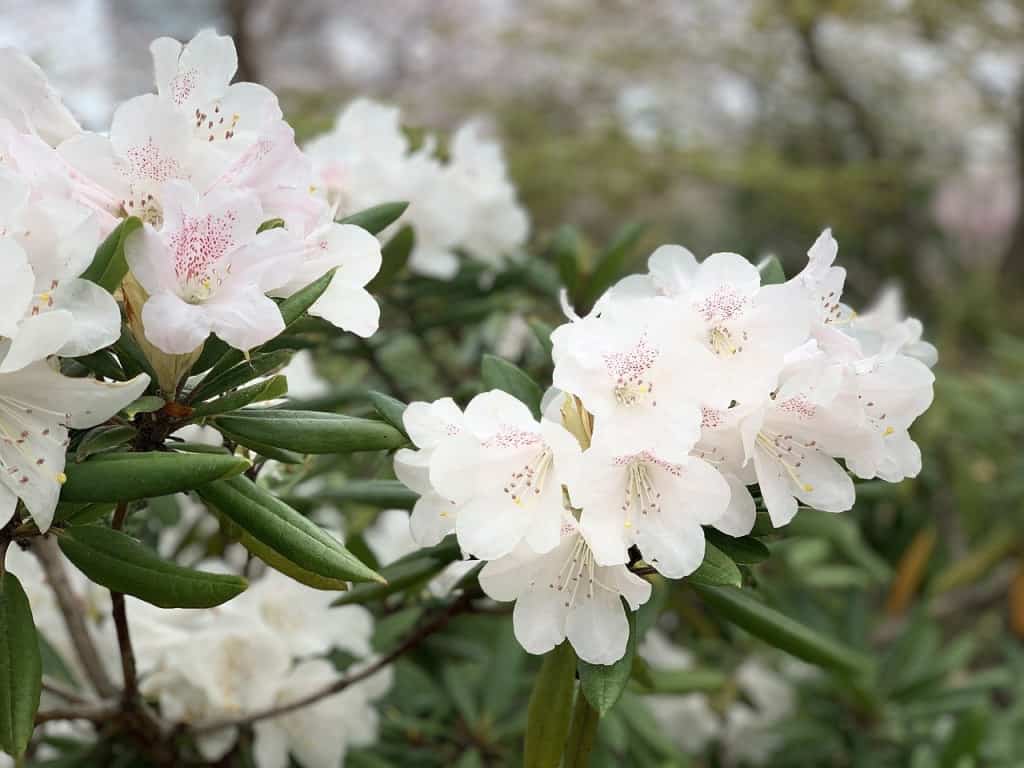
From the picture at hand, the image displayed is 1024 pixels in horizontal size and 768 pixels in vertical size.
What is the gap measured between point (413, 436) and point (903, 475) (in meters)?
0.38

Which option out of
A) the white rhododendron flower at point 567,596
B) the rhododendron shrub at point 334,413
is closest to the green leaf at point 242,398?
the rhododendron shrub at point 334,413

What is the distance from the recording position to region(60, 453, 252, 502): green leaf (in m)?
0.63

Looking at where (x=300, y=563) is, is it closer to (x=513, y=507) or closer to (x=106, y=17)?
(x=513, y=507)

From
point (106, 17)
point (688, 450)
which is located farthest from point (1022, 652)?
point (106, 17)

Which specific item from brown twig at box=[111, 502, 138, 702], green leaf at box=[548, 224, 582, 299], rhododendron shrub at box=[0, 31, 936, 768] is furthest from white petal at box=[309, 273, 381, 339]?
green leaf at box=[548, 224, 582, 299]

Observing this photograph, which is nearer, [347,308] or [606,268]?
[347,308]

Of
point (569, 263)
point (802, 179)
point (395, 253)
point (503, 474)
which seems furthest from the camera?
point (802, 179)

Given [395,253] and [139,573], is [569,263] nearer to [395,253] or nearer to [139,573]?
[395,253]

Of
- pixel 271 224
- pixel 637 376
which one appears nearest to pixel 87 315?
pixel 271 224

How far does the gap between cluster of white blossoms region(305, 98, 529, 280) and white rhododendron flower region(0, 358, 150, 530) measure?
64 cm

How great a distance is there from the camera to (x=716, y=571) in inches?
28.8

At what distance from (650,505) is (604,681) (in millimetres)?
142

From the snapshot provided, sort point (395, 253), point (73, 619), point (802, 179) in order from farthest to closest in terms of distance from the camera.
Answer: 1. point (802, 179)
2. point (395, 253)
3. point (73, 619)

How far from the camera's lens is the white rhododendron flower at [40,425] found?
0.63 meters
